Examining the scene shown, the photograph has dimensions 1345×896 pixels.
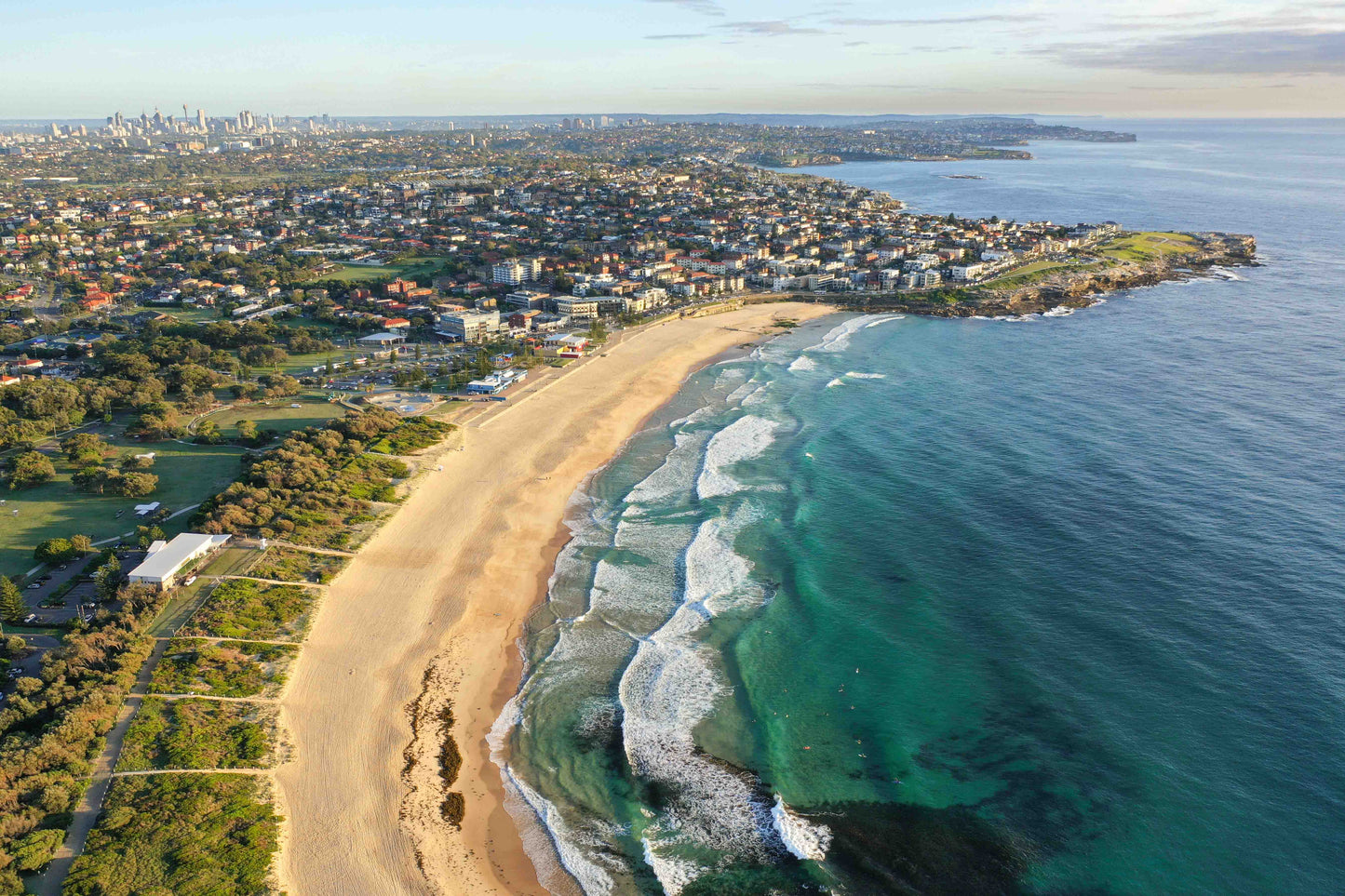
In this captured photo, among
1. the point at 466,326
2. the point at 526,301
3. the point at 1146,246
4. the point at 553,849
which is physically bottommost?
the point at 553,849

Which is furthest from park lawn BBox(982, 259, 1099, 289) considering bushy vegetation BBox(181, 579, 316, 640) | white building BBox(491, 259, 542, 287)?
bushy vegetation BBox(181, 579, 316, 640)

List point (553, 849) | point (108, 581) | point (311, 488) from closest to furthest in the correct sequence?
point (553, 849) < point (108, 581) < point (311, 488)

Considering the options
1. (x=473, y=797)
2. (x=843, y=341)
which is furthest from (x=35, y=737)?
(x=843, y=341)

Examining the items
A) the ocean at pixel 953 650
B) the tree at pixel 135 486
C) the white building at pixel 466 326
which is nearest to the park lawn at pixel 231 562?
the tree at pixel 135 486

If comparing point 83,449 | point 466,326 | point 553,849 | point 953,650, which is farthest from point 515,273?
point 553,849

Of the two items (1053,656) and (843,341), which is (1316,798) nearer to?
(1053,656)

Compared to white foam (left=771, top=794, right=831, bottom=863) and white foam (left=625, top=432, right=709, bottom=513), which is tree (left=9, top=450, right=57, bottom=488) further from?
white foam (left=771, top=794, right=831, bottom=863)

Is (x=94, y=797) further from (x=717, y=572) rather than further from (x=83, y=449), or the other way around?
(x=83, y=449)
